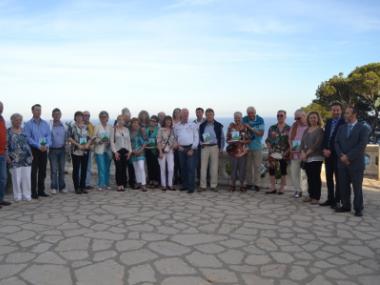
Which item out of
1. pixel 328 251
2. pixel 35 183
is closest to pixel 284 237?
pixel 328 251

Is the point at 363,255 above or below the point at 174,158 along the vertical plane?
below

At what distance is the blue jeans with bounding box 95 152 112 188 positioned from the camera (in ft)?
28.0

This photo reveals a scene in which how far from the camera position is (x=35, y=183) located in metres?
7.76

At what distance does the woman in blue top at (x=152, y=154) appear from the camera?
8578 mm

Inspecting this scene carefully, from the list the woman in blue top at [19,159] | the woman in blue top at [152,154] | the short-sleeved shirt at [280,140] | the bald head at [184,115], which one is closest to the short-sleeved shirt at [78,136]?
the woman in blue top at [19,159]

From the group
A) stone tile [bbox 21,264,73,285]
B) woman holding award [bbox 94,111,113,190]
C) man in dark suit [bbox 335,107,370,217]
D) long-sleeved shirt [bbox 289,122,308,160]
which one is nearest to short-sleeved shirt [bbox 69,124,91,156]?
woman holding award [bbox 94,111,113,190]

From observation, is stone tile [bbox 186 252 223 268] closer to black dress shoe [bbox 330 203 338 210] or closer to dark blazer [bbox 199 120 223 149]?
black dress shoe [bbox 330 203 338 210]

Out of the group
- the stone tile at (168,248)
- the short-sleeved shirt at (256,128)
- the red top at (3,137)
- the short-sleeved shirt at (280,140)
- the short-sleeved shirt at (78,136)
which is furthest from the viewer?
the short-sleeved shirt at (256,128)

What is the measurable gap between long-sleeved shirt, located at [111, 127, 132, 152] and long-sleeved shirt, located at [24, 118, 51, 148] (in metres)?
1.33

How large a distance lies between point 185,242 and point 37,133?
4.32 metres

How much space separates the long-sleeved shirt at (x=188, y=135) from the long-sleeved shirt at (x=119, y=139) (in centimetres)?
118

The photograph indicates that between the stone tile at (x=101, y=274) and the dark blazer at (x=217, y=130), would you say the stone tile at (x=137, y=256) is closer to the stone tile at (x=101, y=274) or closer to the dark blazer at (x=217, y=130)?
the stone tile at (x=101, y=274)

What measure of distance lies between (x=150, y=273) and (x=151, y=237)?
1184 millimetres

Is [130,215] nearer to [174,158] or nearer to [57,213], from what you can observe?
[57,213]
